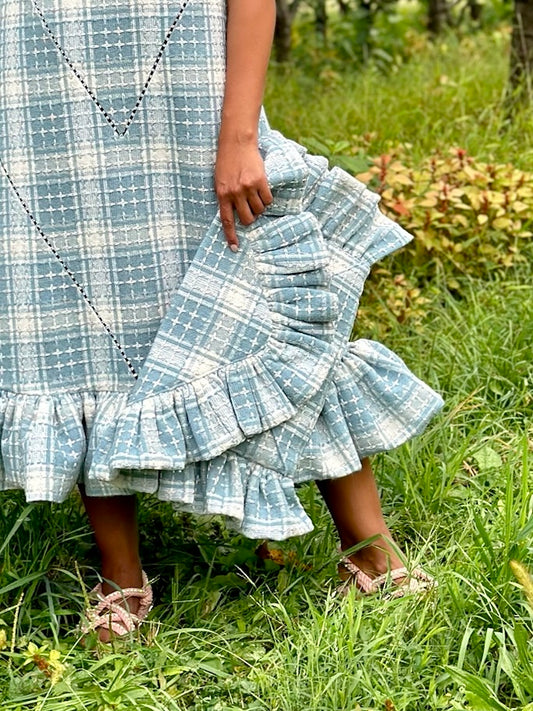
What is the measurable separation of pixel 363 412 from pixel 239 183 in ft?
1.67

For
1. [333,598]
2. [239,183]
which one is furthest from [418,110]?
[333,598]

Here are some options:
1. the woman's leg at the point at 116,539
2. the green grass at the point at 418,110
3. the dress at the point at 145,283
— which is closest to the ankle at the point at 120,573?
the woman's leg at the point at 116,539

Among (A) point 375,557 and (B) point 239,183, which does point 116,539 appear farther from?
(B) point 239,183

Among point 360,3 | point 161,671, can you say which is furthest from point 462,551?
point 360,3

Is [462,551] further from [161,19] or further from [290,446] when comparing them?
[161,19]

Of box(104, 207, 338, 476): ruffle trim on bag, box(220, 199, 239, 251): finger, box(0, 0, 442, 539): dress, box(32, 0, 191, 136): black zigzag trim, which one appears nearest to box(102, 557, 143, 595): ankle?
box(0, 0, 442, 539): dress

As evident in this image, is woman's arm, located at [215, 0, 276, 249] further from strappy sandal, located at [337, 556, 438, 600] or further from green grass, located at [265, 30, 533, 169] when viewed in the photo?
green grass, located at [265, 30, 533, 169]

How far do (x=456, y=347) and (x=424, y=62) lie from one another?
3.28 m

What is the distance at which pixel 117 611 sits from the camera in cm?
214

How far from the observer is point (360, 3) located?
24.0ft

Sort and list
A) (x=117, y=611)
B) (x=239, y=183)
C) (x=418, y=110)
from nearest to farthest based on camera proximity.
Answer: (x=239, y=183) < (x=117, y=611) < (x=418, y=110)

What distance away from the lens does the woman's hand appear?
190 cm

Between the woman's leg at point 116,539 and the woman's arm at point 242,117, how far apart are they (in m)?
0.59

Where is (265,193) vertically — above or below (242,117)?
below
